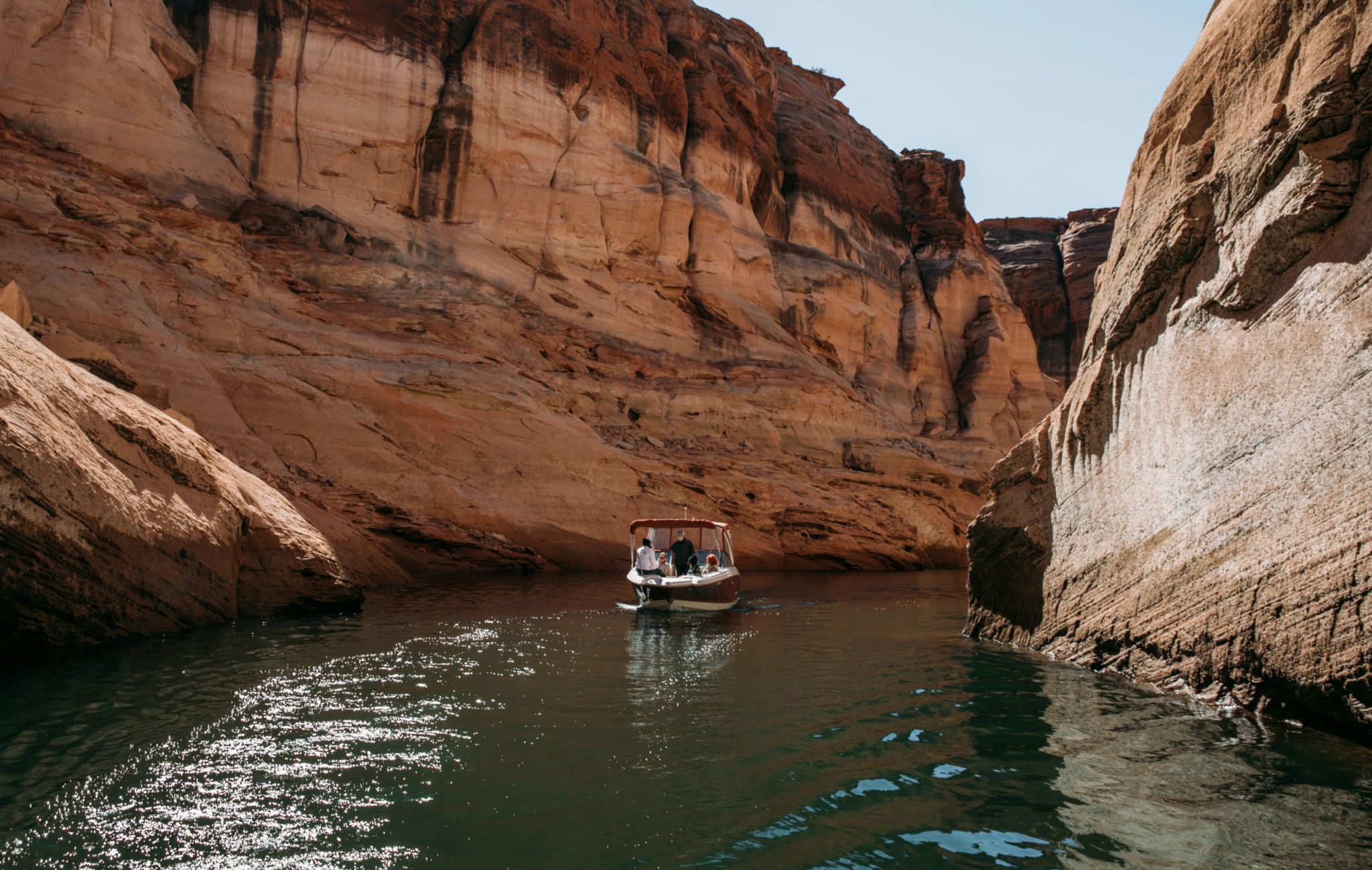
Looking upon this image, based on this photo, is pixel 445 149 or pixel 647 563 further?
pixel 445 149

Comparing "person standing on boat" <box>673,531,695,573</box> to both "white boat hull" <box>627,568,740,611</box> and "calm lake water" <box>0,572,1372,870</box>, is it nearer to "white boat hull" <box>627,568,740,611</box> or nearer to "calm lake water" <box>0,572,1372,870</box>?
"white boat hull" <box>627,568,740,611</box>

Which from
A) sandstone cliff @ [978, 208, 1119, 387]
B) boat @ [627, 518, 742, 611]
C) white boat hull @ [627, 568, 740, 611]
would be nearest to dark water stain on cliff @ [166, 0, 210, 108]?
boat @ [627, 518, 742, 611]

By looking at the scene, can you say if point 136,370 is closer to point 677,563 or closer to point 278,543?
point 278,543

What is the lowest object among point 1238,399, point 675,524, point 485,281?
point 675,524

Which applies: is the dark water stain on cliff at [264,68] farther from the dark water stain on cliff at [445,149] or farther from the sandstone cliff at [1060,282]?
the sandstone cliff at [1060,282]

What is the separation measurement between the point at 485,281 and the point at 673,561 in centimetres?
1541

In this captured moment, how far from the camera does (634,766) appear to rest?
6582 millimetres

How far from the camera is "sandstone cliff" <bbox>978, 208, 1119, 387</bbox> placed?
2389 inches

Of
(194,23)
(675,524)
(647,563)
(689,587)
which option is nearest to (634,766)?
(689,587)

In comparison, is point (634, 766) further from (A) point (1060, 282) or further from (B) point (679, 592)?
(A) point (1060, 282)

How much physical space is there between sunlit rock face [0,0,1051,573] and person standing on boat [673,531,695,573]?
244 inches

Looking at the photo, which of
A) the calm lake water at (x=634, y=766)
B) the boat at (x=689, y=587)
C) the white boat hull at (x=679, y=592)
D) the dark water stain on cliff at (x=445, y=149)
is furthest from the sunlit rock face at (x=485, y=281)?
the calm lake water at (x=634, y=766)

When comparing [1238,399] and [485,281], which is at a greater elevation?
[485,281]

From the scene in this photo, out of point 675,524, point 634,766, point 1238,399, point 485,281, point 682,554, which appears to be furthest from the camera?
point 485,281
